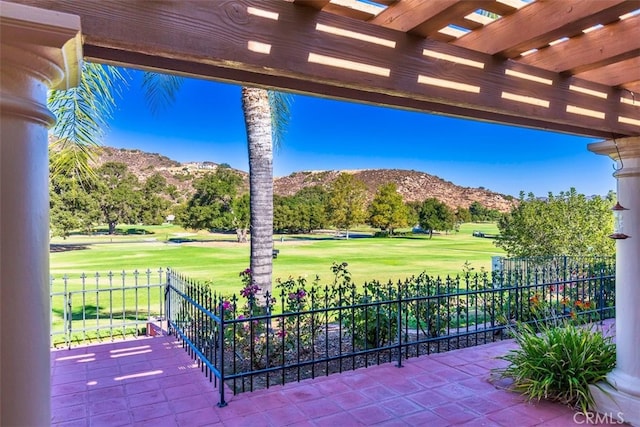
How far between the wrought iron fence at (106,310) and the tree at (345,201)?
997 inches

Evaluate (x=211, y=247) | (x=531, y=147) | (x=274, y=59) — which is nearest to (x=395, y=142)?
(x=531, y=147)

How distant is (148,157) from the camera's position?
36.1 metres

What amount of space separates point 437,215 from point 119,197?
95.3 feet

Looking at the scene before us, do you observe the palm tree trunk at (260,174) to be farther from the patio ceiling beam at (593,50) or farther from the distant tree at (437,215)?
the distant tree at (437,215)

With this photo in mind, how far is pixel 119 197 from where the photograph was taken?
32312mm

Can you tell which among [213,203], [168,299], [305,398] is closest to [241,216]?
[213,203]

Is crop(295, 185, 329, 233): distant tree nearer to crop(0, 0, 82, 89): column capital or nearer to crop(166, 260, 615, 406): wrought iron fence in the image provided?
crop(166, 260, 615, 406): wrought iron fence

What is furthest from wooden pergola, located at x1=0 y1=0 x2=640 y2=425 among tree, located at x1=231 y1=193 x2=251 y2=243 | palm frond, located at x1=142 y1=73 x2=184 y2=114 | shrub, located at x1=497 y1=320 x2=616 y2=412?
tree, located at x1=231 y1=193 x2=251 y2=243

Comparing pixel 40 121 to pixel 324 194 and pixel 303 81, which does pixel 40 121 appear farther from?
pixel 324 194

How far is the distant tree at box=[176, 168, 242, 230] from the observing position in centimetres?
3278

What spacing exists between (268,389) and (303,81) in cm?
298

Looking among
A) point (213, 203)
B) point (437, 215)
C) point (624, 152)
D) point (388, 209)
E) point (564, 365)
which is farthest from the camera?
point (437, 215)

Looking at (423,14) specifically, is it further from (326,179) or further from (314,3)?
(326,179)

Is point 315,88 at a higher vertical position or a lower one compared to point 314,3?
lower
